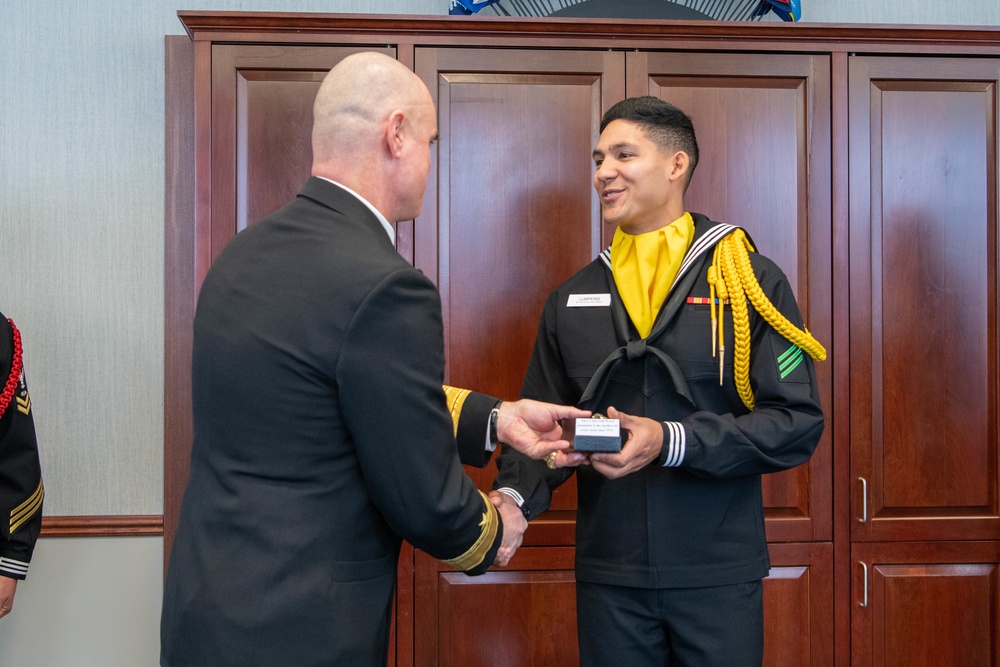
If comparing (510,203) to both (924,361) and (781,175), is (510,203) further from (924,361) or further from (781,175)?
(924,361)

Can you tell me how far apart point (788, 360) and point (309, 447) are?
3.29 feet

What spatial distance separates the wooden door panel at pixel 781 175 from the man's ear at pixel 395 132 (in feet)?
3.86

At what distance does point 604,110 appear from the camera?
2.30m

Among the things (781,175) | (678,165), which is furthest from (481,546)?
(781,175)

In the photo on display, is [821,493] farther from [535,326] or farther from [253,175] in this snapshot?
[253,175]

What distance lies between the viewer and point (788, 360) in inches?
68.2

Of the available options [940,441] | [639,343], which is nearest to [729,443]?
[639,343]

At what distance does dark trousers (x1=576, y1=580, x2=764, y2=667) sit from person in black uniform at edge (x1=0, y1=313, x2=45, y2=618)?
1242 millimetres

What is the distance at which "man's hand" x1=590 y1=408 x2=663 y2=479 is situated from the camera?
1584 millimetres

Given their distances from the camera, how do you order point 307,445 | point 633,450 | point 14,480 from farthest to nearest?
point 14,480
point 633,450
point 307,445

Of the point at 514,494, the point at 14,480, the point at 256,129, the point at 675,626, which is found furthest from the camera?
the point at 256,129

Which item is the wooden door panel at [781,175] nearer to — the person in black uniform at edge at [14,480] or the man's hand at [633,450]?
the man's hand at [633,450]

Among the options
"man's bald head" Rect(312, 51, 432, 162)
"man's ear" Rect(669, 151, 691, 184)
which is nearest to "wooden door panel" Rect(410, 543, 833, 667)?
"man's ear" Rect(669, 151, 691, 184)

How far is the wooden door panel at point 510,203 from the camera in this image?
7.52 feet
